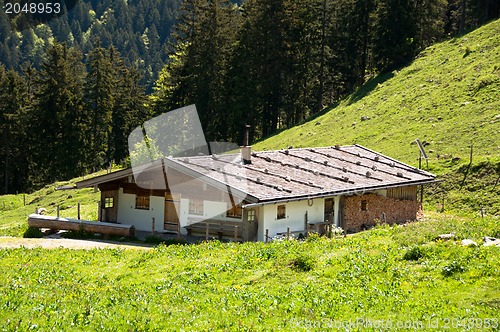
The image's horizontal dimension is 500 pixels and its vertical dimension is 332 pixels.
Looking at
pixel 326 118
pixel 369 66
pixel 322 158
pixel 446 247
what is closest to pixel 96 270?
pixel 446 247

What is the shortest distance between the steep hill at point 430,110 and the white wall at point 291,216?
49.5ft

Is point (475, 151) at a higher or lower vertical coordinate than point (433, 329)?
higher

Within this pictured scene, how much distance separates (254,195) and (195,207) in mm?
4439

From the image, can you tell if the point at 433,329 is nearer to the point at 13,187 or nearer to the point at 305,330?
the point at 305,330

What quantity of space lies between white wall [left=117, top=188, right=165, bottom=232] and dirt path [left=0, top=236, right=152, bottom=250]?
3551 millimetres

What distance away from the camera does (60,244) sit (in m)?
28.9

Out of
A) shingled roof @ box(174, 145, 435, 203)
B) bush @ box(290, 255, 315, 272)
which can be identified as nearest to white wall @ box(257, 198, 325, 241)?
shingled roof @ box(174, 145, 435, 203)

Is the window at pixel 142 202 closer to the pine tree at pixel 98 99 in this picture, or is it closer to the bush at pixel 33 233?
the bush at pixel 33 233

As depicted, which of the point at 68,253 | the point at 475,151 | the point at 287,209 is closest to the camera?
the point at 68,253

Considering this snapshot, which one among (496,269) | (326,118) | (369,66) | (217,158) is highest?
(369,66)

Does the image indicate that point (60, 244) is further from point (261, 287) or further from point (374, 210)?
point (374, 210)

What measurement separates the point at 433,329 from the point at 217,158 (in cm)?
2296

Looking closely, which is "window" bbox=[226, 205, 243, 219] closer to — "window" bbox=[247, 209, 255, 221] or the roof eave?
"window" bbox=[247, 209, 255, 221]

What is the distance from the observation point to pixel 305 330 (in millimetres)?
13516
